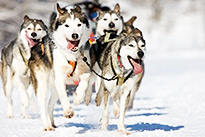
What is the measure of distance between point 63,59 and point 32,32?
1.05 meters

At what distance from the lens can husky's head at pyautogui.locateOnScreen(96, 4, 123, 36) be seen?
5.97m

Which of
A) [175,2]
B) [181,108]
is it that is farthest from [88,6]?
[175,2]

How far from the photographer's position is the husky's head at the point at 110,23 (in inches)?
235

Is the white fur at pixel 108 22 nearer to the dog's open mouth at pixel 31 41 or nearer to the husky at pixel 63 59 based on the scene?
the dog's open mouth at pixel 31 41

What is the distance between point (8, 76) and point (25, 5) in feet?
56.7

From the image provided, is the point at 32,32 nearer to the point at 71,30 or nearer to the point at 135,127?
the point at 71,30

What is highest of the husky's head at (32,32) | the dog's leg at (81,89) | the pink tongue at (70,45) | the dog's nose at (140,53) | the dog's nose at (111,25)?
the dog's nose at (111,25)

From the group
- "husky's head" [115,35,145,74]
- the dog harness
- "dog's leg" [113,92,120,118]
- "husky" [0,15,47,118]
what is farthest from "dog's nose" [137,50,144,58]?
"husky" [0,15,47,118]

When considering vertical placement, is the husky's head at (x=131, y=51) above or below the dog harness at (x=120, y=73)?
→ above

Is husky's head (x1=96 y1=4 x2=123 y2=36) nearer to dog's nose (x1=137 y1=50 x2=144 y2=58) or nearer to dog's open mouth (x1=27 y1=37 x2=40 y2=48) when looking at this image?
dog's open mouth (x1=27 y1=37 x2=40 y2=48)

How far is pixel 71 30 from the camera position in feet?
14.3

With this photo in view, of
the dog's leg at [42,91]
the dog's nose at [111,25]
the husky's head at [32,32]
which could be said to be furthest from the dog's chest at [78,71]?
the dog's nose at [111,25]

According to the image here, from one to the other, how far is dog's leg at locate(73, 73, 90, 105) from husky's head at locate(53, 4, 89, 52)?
10.5 inches

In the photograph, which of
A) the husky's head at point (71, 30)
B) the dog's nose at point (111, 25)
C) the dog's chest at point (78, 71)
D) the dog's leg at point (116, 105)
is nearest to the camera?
the husky's head at point (71, 30)
